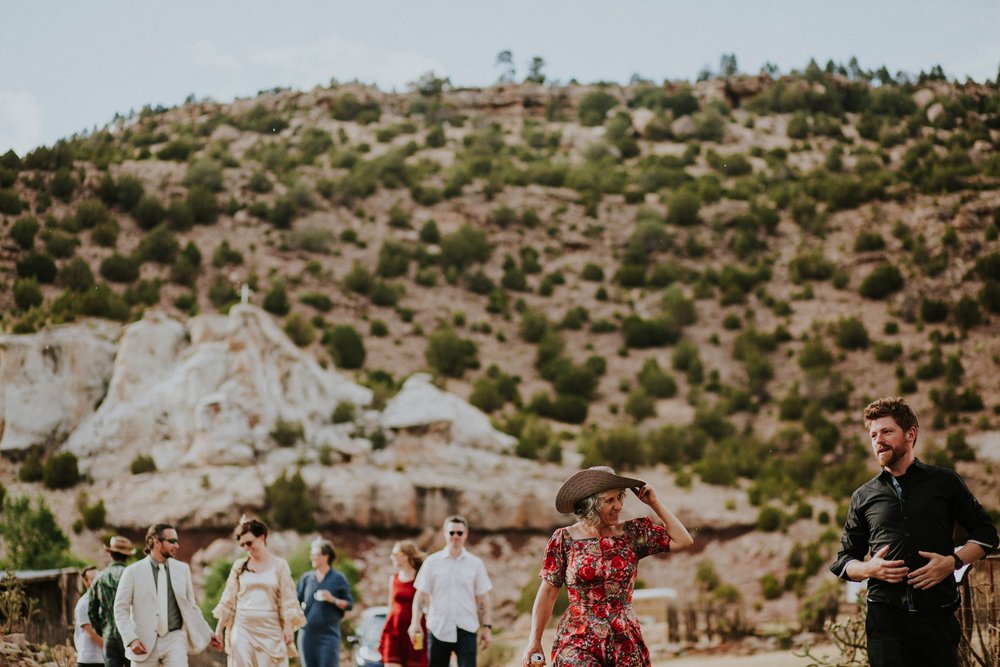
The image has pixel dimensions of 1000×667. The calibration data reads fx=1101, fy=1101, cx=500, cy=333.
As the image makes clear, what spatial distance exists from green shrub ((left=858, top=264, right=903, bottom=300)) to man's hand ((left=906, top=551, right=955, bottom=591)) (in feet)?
156

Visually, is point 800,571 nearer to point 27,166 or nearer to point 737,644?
point 737,644

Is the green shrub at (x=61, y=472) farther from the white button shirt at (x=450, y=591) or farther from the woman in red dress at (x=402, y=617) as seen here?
the white button shirt at (x=450, y=591)

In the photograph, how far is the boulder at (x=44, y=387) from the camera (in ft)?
111

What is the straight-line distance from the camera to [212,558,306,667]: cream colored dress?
7598mm

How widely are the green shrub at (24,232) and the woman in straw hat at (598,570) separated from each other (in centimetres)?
4411

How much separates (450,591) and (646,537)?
3.92 m

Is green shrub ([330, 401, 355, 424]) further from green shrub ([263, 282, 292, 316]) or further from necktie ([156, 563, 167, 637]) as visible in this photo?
necktie ([156, 563, 167, 637])

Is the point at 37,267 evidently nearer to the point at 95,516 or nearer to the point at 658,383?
the point at 95,516

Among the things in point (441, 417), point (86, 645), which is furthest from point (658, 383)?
point (86, 645)

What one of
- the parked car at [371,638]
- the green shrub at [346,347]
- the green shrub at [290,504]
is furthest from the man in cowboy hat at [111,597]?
the green shrub at [346,347]

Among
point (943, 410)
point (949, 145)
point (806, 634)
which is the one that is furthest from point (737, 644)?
point (949, 145)

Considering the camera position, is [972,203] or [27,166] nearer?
[27,166]

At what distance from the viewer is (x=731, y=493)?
35562 millimetres

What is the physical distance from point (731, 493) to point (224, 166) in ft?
126
